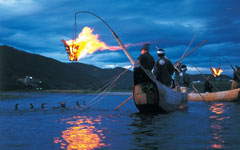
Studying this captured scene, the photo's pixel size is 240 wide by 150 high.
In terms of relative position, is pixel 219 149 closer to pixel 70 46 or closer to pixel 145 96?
pixel 70 46

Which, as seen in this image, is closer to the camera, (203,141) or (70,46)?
(203,141)

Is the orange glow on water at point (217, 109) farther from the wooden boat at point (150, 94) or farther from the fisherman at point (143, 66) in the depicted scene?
the fisherman at point (143, 66)

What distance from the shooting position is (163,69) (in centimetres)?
2464

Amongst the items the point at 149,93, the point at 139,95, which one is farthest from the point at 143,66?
the point at 139,95

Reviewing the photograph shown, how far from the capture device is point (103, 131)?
15359 mm

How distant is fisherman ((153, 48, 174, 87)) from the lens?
2462cm

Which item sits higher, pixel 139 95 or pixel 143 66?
pixel 143 66

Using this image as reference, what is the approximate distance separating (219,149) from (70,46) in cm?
965

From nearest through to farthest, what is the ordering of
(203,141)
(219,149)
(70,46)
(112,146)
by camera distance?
(219,149)
(112,146)
(203,141)
(70,46)

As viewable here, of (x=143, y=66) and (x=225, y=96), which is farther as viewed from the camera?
(x=225, y=96)

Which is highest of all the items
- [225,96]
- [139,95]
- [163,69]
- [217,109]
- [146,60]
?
[146,60]

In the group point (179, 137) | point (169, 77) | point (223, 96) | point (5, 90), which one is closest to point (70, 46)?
point (179, 137)

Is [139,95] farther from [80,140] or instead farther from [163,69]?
[80,140]

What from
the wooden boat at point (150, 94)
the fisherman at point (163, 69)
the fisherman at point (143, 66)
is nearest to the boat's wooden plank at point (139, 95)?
the wooden boat at point (150, 94)
